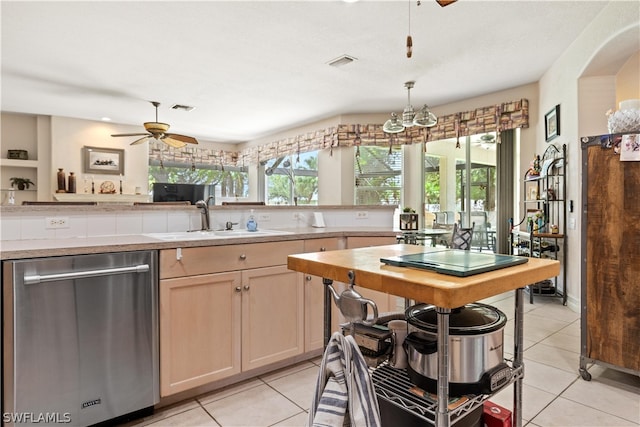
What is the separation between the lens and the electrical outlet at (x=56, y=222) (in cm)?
194

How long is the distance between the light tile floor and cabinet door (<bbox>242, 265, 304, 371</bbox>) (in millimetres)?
156

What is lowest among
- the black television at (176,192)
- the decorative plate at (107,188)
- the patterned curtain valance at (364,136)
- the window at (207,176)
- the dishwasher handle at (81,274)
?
the dishwasher handle at (81,274)

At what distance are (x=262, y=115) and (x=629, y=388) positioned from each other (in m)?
5.67

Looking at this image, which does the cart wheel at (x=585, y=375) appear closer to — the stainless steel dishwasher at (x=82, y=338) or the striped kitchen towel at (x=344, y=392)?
the striped kitchen towel at (x=344, y=392)

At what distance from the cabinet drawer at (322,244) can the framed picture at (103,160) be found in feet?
18.5

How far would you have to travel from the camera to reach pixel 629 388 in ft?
6.79

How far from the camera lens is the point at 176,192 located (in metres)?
5.63

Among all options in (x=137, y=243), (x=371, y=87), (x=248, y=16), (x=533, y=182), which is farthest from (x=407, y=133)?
(x=137, y=243)

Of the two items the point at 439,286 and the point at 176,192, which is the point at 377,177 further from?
the point at 439,286

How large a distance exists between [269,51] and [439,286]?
11.4 ft

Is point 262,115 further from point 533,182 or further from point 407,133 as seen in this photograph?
point 533,182

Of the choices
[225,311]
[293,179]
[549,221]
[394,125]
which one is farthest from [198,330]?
[293,179]

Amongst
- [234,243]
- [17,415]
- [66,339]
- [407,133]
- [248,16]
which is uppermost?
[248,16]

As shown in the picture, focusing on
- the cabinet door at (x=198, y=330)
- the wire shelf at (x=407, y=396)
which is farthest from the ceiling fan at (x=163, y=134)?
the wire shelf at (x=407, y=396)
